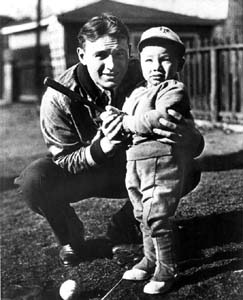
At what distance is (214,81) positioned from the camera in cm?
292

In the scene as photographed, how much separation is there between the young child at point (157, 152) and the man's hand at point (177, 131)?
0.02 meters

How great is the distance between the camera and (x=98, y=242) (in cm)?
220

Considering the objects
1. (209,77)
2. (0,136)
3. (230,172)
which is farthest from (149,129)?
(0,136)

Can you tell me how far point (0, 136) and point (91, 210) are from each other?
3.44 meters

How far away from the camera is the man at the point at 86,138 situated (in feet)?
5.59

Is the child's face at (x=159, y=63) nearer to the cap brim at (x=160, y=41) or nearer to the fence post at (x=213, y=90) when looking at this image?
the cap brim at (x=160, y=41)

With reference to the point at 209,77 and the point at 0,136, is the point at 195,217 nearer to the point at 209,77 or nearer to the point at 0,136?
the point at 209,77

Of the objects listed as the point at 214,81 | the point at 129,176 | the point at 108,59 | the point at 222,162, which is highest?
the point at 108,59

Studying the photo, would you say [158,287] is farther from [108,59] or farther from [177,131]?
[108,59]

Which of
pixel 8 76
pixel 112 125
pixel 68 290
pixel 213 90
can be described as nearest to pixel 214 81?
pixel 213 90

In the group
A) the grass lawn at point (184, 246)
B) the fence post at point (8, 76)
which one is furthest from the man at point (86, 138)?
the fence post at point (8, 76)

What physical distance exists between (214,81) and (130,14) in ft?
3.55

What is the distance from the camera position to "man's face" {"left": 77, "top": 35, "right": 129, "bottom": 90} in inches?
67.1

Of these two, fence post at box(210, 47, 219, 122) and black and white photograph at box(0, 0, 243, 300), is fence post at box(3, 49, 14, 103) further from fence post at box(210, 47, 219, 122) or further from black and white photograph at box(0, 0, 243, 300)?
black and white photograph at box(0, 0, 243, 300)
